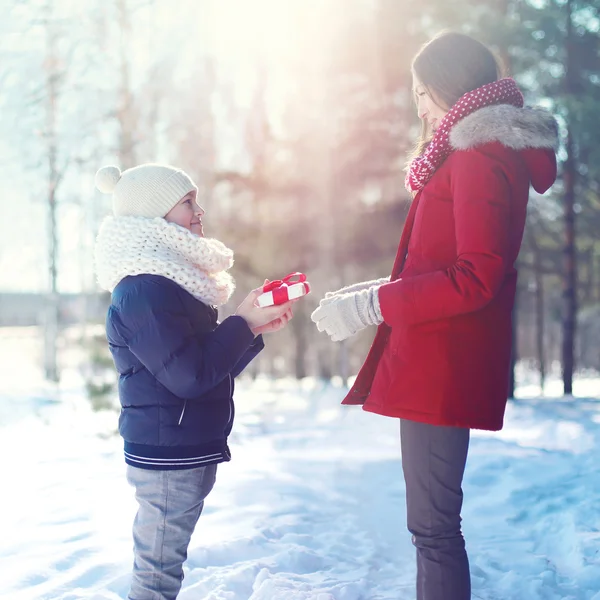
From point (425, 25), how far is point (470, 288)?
13.3 m

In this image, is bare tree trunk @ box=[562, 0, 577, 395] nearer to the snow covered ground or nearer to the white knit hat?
the snow covered ground

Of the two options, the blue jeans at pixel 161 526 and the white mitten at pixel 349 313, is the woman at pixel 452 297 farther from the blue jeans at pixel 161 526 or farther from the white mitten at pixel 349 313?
the blue jeans at pixel 161 526

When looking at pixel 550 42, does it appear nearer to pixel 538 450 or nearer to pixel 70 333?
pixel 538 450

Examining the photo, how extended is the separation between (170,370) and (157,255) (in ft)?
1.31

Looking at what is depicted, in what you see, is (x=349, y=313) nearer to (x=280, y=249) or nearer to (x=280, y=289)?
(x=280, y=289)

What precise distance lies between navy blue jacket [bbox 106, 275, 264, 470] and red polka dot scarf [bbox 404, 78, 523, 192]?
2.72ft

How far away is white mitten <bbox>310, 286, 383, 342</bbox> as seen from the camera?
2123 mm

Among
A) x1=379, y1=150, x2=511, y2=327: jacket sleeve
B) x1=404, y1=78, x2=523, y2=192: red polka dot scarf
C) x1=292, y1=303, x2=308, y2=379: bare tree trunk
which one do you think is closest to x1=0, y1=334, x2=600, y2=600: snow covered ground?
x1=379, y1=150, x2=511, y2=327: jacket sleeve

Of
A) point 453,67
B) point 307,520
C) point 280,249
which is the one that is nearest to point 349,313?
point 453,67

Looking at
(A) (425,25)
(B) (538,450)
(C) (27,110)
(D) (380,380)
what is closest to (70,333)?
(C) (27,110)

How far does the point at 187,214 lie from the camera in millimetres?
2402

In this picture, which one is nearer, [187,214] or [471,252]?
[471,252]

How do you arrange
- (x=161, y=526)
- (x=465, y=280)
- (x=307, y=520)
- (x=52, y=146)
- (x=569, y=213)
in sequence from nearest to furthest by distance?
(x=465, y=280), (x=161, y=526), (x=307, y=520), (x=569, y=213), (x=52, y=146)

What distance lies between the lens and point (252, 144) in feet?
70.1
